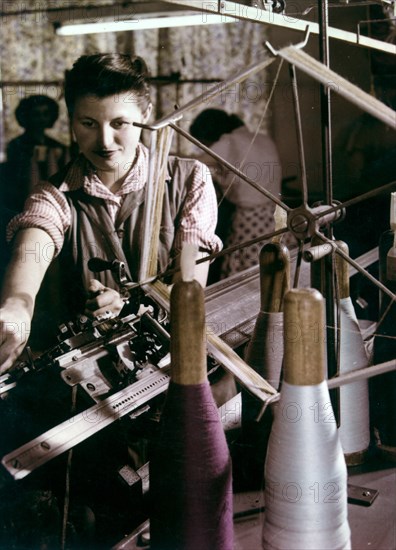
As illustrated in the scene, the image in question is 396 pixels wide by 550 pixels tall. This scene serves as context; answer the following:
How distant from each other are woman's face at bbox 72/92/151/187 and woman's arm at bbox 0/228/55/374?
0.66 feet

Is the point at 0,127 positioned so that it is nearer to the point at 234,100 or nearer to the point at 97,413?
the point at 234,100

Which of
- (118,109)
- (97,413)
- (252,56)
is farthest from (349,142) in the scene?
(97,413)

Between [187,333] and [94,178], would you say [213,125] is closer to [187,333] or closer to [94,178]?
[94,178]

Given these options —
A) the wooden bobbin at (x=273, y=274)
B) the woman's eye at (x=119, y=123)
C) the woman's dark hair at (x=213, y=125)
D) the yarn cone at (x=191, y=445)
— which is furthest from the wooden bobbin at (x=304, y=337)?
the woman's dark hair at (x=213, y=125)

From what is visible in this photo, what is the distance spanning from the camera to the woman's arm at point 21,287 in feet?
3.81

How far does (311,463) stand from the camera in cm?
71

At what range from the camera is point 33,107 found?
131 centimetres

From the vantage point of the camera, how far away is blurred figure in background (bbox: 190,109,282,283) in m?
1.46

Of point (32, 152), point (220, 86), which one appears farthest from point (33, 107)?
point (220, 86)

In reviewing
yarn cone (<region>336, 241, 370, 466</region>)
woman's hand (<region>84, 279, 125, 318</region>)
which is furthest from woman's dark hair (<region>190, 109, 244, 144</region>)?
yarn cone (<region>336, 241, 370, 466</region>)

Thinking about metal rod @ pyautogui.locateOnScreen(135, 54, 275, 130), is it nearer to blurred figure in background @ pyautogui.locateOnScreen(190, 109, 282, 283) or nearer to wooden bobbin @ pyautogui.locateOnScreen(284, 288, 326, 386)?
wooden bobbin @ pyautogui.locateOnScreen(284, 288, 326, 386)

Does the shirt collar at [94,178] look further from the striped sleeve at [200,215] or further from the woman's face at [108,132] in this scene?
the striped sleeve at [200,215]

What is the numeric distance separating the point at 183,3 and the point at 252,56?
609 mm

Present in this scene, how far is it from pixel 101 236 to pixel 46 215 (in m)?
0.13
